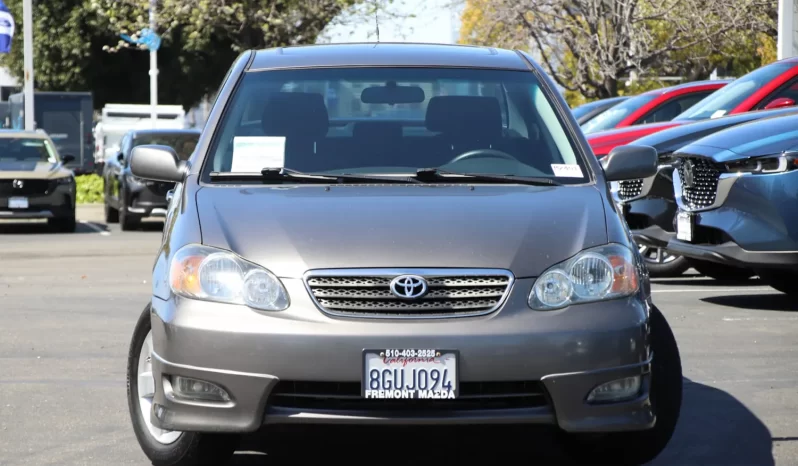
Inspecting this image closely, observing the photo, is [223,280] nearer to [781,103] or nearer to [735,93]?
[781,103]

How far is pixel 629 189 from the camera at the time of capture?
11617mm

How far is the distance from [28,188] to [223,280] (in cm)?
1583

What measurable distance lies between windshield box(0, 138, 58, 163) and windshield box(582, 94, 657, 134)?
28.2ft

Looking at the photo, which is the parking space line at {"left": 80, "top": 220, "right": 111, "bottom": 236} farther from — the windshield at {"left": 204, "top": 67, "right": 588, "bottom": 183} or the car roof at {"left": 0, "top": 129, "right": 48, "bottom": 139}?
the windshield at {"left": 204, "top": 67, "right": 588, "bottom": 183}

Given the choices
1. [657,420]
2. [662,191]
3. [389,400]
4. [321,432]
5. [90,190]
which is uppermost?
[662,191]

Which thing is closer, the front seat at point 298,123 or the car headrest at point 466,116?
the front seat at point 298,123

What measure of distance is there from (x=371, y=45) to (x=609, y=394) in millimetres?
2507

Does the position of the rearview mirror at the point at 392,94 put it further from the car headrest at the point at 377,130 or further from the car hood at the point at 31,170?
the car hood at the point at 31,170

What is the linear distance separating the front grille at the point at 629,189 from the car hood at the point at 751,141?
136 cm

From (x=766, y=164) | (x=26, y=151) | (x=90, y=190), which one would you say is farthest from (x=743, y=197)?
(x=90, y=190)

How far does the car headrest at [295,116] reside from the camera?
238 inches

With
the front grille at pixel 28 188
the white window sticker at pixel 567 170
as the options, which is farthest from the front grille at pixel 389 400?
the front grille at pixel 28 188

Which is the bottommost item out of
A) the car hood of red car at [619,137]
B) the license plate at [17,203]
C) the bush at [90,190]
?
the bush at [90,190]

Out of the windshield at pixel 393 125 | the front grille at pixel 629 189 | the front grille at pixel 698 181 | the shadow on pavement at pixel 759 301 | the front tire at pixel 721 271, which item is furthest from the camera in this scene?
the front tire at pixel 721 271
